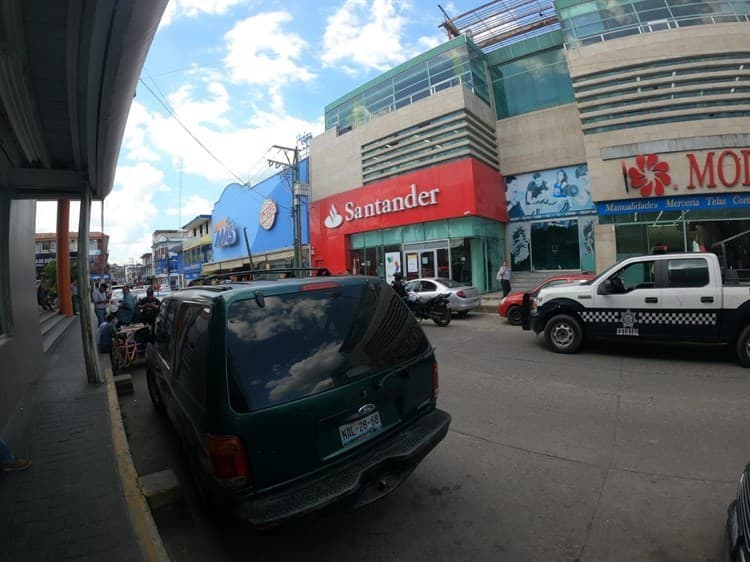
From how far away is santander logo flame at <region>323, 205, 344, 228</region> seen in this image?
24.5 metres

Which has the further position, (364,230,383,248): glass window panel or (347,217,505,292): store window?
(364,230,383,248): glass window panel

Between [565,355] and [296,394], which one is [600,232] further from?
[296,394]

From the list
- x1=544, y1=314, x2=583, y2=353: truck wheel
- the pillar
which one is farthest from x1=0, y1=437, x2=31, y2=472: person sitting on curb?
the pillar

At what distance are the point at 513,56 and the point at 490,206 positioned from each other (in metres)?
9.25

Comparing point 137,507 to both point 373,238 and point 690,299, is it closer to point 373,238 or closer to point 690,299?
point 690,299

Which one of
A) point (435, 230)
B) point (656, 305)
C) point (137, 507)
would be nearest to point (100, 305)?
point (137, 507)

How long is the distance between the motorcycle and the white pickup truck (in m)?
4.11

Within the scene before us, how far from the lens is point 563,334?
7543 mm

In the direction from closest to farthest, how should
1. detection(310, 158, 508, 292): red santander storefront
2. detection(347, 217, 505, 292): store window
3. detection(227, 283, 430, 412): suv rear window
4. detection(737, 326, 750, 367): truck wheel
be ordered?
1. detection(227, 283, 430, 412): suv rear window
2. detection(737, 326, 750, 367): truck wheel
3. detection(310, 158, 508, 292): red santander storefront
4. detection(347, 217, 505, 292): store window

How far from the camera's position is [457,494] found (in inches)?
122

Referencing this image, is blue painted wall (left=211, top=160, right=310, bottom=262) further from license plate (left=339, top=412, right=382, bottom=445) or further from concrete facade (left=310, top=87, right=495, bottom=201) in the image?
license plate (left=339, top=412, right=382, bottom=445)

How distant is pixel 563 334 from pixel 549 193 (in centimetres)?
1450

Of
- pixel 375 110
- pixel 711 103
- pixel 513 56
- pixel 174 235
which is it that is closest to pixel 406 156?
pixel 375 110

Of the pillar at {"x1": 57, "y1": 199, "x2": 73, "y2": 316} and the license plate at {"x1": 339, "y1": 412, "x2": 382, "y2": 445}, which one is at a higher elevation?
the pillar at {"x1": 57, "y1": 199, "x2": 73, "y2": 316}
